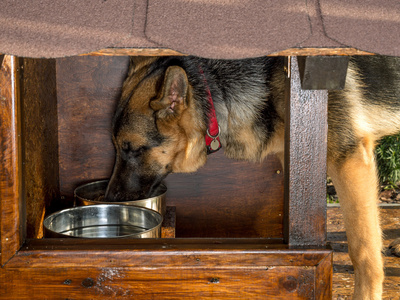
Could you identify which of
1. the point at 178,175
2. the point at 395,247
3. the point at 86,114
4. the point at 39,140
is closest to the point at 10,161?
the point at 39,140

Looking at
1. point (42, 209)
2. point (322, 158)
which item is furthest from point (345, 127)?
point (42, 209)

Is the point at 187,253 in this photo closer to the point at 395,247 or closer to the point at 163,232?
the point at 163,232

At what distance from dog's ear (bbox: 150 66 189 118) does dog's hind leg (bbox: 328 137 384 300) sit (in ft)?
3.00

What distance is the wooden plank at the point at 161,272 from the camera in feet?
5.88

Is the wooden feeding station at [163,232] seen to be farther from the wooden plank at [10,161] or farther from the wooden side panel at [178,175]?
the wooden side panel at [178,175]

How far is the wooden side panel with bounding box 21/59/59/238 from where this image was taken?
102 inches

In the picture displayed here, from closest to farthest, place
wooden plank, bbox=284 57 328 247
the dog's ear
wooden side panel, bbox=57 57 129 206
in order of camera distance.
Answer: wooden plank, bbox=284 57 328 247 < the dog's ear < wooden side panel, bbox=57 57 129 206

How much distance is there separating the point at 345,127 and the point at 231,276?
117cm

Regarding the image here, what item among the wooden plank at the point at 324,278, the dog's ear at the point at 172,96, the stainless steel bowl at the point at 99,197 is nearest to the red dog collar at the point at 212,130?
the dog's ear at the point at 172,96

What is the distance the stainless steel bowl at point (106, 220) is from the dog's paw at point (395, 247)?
185 centimetres

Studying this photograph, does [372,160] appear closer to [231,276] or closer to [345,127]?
[345,127]

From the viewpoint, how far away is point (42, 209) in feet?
9.64

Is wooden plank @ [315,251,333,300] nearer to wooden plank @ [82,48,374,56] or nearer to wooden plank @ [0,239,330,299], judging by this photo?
wooden plank @ [0,239,330,299]

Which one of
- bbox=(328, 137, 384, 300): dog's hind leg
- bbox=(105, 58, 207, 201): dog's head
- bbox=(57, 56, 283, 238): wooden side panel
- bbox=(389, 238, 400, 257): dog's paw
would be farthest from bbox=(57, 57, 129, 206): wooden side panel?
bbox=(389, 238, 400, 257): dog's paw
